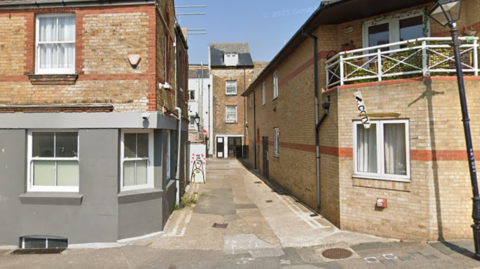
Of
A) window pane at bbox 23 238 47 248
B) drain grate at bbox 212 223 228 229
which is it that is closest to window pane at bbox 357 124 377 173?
drain grate at bbox 212 223 228 229

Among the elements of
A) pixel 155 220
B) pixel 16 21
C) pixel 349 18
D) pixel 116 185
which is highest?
pixel 349 18

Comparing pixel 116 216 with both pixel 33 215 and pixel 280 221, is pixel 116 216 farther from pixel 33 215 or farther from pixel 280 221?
pixel 280 221

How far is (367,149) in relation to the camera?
725cm

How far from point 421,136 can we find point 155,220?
23.5 ft

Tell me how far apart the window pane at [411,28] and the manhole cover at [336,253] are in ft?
20.6

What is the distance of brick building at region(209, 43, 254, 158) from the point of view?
30.0 m

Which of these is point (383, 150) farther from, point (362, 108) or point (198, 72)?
point (198, 72)

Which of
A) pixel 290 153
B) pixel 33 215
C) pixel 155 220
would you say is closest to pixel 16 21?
pixel 33 215

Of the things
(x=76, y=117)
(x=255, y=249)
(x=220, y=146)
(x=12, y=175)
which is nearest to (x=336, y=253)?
(x=255, y=249)

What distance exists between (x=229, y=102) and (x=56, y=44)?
23.5 metres

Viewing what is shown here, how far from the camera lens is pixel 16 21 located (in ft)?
22.5

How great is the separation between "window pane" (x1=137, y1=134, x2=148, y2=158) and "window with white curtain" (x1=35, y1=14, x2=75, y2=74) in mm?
2512

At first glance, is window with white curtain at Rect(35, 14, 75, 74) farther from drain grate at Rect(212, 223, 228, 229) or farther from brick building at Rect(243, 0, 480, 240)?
brick building at Rect(243, 0, 480, 240)

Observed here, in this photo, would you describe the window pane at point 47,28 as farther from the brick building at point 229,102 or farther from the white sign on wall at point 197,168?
the brick building at point 229,102
